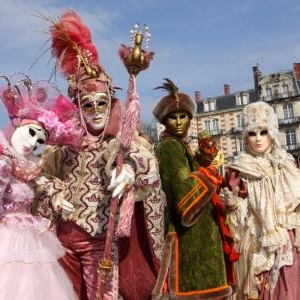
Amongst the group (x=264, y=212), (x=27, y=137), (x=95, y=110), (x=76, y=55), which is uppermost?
(x=76, y=55)

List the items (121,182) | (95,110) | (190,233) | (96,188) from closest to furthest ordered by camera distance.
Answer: (121,182), (96,188), (95,110), (190,233)

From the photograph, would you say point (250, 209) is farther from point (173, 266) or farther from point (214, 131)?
point (214, 131)

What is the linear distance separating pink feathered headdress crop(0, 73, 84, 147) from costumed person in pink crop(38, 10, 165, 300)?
110 mm

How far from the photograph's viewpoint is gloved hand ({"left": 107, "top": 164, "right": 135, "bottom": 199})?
3492mm

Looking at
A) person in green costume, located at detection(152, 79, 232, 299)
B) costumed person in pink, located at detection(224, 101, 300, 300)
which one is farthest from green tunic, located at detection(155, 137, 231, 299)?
costumed person in pink, located at detection(224, 101, 300, 300)

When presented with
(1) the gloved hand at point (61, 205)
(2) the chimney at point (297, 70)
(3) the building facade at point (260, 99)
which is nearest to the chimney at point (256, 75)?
(3) the building facade at point (260, 99)

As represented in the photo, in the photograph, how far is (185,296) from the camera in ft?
12.6

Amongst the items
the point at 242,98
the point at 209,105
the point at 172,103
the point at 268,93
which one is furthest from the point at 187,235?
the point at 209,105

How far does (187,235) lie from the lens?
13.1 feet

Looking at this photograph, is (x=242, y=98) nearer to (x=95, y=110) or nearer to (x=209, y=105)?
(x=209, y=105)

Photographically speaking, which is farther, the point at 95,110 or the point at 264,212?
the point at 264,212

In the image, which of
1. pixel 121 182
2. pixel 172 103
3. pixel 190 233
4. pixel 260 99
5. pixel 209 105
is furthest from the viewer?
pixel 209 105

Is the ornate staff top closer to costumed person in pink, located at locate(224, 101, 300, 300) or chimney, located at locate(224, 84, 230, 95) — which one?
costumed person in pink, located at locate(224, 101, 300, 300)

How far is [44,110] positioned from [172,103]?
1.03 meters
